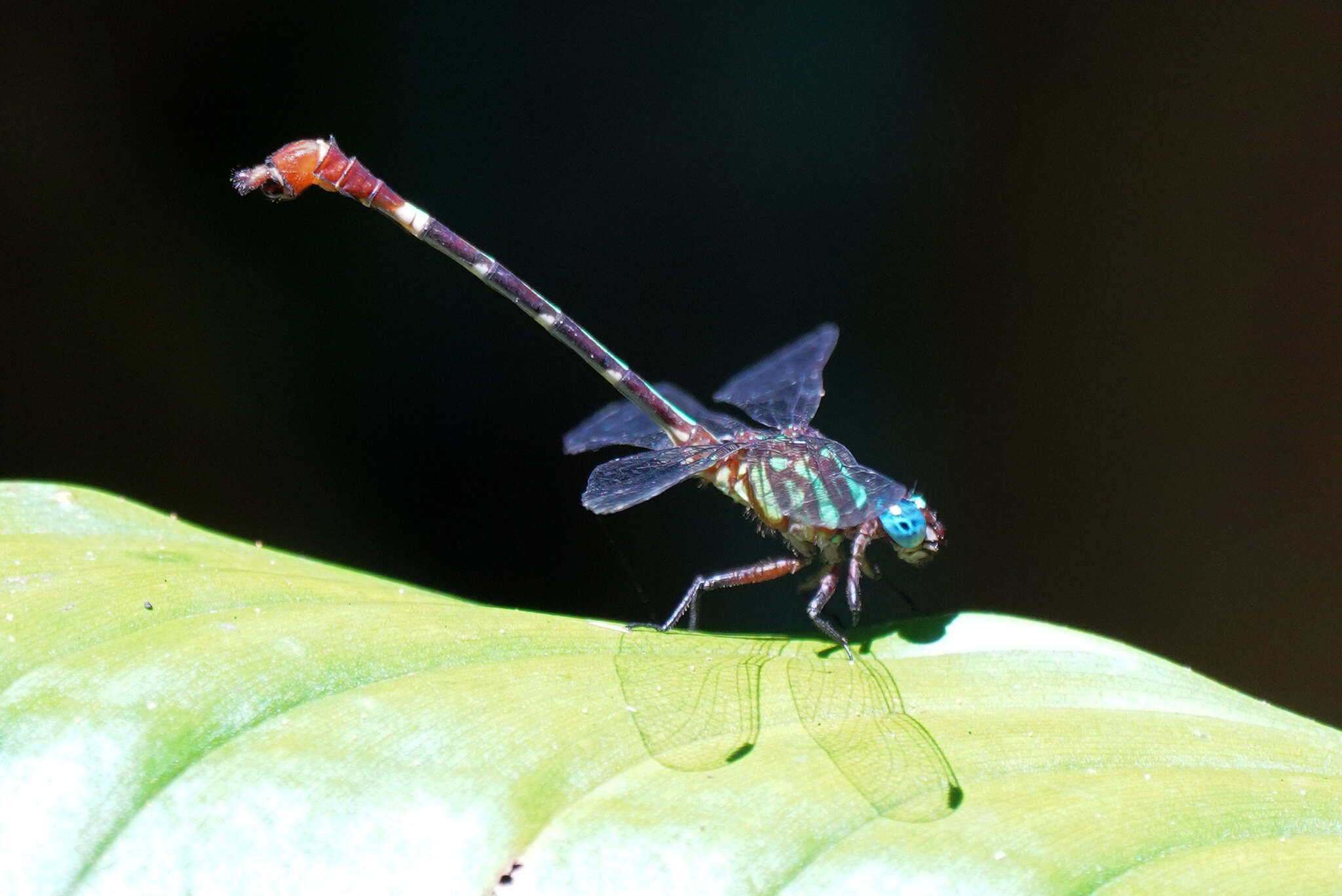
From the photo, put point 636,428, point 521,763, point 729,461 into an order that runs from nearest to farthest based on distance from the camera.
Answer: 1. point 521,763
2. point 729,461
3. point 636,428

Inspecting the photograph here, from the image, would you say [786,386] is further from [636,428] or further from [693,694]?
[693,694]

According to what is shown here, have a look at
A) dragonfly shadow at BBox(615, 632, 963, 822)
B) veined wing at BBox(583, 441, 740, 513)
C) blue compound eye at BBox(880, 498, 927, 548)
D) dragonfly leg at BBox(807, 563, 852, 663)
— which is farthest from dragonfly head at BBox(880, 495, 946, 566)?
dragonfly shadow at BBox(615, 632, 963, 822)

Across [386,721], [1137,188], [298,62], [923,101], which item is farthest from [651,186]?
[386,721]

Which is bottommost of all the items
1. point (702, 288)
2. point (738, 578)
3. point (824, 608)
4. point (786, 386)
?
point (824, 608)

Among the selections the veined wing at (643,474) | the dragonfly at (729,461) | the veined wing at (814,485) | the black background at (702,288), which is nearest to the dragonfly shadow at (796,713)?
the dragonfly at (729,461)

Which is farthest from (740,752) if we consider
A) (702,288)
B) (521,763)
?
(702,288)
